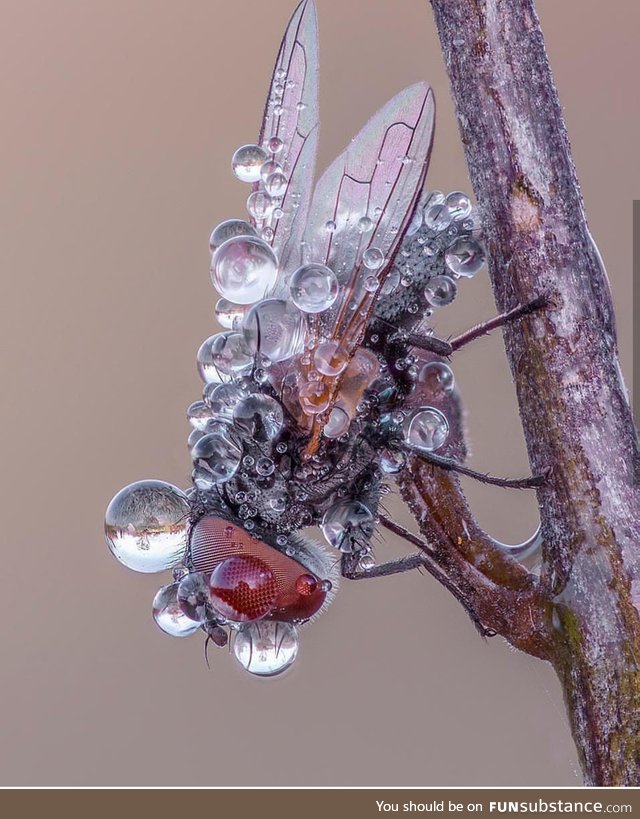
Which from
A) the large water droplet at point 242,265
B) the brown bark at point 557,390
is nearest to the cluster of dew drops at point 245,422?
the large water droplet at point 242,265

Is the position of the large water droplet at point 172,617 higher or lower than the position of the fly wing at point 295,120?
lower

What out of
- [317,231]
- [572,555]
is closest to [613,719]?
[572,555]

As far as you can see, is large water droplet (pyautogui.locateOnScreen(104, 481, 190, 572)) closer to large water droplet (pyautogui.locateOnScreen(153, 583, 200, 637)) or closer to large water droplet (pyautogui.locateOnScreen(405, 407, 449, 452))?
large water droplet (pyautogui.locateOnScreen(153, 583, 200, 637))

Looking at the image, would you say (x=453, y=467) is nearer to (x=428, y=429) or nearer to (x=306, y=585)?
(x=428, y=429)

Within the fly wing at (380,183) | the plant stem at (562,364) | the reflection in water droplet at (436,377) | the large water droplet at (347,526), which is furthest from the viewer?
the reflection in water droplet at (436,377)

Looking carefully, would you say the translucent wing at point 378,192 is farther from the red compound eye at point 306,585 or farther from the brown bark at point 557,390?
the red compound eye at point 306,585

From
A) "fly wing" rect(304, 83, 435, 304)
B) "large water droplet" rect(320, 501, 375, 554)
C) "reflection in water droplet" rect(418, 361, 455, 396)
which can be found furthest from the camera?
"reflection in water droplet" rect(418, 361, 455, 396)

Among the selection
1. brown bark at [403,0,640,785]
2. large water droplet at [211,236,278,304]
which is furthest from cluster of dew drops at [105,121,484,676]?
brown bark at [403,0,640,785]

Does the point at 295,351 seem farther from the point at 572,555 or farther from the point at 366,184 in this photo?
the point at 572,555
